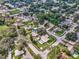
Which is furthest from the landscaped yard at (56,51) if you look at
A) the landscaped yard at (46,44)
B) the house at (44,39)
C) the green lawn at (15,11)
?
the green lawn at (15,11)

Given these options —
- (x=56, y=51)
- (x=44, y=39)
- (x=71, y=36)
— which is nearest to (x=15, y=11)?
(x=44, y=39)

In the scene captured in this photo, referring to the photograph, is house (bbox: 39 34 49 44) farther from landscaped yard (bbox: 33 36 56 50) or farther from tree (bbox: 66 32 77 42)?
tree (bbox: 66 32 77 42)

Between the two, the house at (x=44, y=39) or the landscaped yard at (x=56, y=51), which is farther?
the house at (x=44, y=39)

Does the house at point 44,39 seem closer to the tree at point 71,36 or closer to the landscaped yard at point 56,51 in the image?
the landscaped yard at point 56,51

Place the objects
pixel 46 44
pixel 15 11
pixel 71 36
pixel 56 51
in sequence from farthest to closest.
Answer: pixel 15 11 < pixel 71 36 < pixel 46 44 < pixel 56 51

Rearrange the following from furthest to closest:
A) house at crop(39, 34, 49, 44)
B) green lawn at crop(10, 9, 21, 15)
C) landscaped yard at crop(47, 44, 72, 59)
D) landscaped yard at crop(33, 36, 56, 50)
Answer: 1. green lawn at crop(10, 9, 21, 15)
2. house at crop(39, 34, 49, 44)
3. landscaped yard at crop(33, 36, 56, 50)
4. landscaped yard at crop(47, 44, 72, 59)

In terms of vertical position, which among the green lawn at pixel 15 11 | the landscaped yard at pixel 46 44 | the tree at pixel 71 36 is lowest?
the green lawn at pixel 15 11

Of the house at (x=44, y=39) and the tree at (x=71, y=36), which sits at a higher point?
the tree at (x=71, y=36)

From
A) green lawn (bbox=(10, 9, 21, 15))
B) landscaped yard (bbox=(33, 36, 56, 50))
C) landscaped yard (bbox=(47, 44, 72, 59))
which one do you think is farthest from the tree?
green lawn (bbox=(10, 9, 21, 15))

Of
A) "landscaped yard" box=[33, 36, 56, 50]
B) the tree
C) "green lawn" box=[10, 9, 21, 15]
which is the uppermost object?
the tree

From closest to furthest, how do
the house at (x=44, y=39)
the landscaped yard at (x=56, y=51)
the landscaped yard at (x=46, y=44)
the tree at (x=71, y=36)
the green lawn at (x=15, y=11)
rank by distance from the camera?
the landscaped yard at (x=56, y=51) → the landscaped yard at (x=46, y=44) → the tree at (x=71, y=36) → the house at (x=44, y=39) → the green lawn at (x=15, y=11)

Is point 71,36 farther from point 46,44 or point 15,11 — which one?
point 15,11
